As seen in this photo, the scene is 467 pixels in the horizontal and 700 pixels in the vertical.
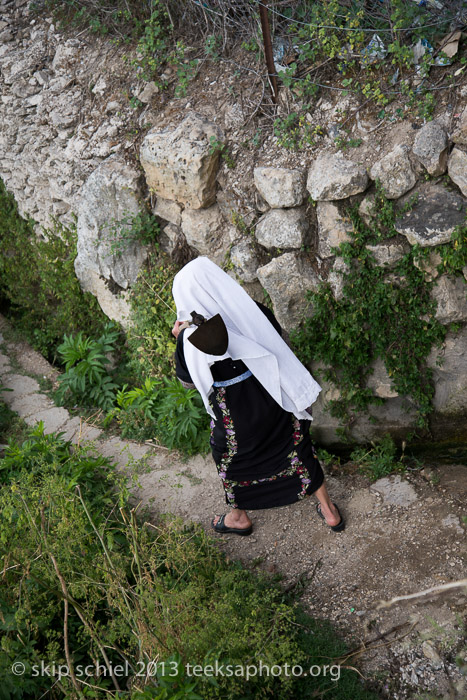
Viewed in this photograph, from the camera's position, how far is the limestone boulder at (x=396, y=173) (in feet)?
11.9

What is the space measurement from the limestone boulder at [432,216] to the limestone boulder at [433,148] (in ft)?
0.43

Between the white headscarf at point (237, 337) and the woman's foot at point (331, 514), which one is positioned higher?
the white headscarf at point (237, 337)

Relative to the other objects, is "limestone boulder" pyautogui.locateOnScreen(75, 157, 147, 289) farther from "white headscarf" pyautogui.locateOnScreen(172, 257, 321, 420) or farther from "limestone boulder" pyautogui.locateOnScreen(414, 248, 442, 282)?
"limestone boulder" pyautogui.locateOnScreen(414, 248, 442, 282)

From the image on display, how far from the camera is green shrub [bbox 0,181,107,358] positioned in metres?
5.88

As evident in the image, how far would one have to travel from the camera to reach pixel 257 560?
11.3 feet

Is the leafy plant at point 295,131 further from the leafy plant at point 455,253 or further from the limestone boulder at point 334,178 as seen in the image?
the leafy plant at point 455,253

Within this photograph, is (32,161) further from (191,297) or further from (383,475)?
(383,475)

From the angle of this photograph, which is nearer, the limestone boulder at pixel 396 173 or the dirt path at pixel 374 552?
the dirt path at pixel 374 552

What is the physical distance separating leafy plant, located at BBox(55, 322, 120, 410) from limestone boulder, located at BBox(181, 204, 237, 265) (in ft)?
4.75

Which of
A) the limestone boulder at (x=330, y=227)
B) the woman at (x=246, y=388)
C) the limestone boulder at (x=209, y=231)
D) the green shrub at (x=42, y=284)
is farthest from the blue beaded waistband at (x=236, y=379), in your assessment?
the green shrub at (x=42, y=284)

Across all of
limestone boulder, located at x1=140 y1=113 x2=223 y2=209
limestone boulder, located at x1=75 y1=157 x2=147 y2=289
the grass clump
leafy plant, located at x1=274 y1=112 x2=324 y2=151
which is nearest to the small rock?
the grass clump

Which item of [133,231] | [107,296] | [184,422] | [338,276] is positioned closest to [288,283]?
[338,276]

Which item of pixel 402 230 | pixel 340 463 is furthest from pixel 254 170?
pixel 340 463

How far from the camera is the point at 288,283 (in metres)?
4.19
